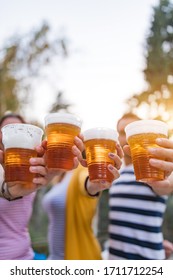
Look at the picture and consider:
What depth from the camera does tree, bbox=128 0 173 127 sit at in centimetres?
1137

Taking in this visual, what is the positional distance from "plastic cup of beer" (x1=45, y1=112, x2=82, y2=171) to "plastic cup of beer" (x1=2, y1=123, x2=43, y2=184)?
0.07 m

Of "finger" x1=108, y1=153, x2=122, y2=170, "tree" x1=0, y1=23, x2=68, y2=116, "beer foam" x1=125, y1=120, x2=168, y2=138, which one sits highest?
"tree" x1=0, y1=23, x2=68, y2=116

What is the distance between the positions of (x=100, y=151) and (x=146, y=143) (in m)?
0.18

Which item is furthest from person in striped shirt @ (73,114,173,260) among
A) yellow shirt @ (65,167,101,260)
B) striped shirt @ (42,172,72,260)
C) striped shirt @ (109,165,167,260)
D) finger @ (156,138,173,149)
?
finger @ (156,138,173,149)

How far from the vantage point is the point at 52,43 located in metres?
8.30

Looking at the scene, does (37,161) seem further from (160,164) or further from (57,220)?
(57,220)

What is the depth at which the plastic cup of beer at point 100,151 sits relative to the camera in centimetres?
110

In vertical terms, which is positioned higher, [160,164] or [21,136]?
[21,136]

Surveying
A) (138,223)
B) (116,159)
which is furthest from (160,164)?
(138,223)

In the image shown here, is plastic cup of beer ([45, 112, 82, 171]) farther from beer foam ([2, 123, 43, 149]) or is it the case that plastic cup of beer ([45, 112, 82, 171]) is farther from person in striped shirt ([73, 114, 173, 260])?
person in striped shirt ([73, 114, 173, 260])

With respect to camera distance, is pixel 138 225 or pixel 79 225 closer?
pixel 138 225

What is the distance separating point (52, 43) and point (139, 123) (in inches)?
308

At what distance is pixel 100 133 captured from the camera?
1108 mm
